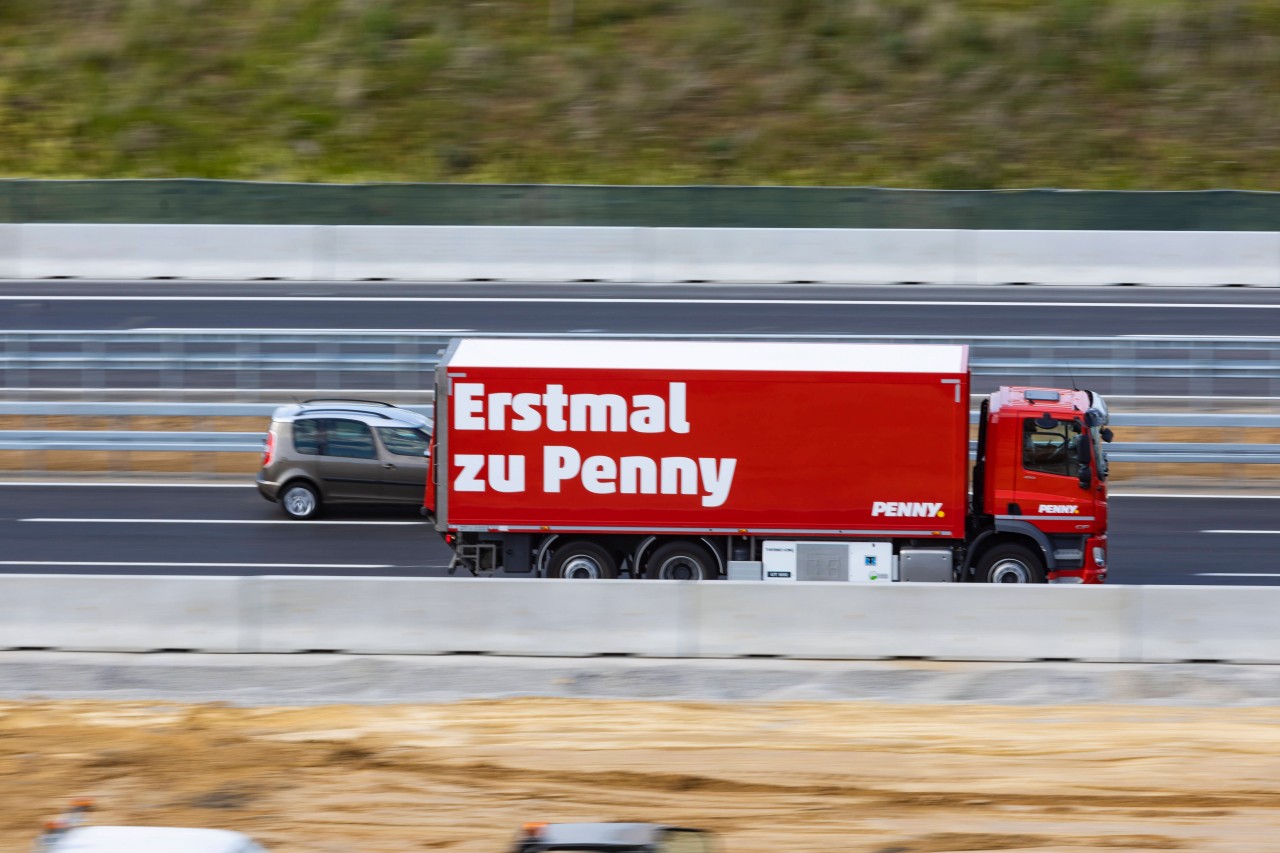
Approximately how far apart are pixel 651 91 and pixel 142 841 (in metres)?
34.8

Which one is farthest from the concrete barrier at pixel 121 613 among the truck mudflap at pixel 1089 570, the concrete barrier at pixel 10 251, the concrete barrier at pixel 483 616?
the concrete barrier at pixel 10 251

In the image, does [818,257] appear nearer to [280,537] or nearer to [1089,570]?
[280,537]

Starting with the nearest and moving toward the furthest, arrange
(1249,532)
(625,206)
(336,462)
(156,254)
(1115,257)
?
(1249,532) < (336,462) < (1115,257) < (156,254) < (625,206)

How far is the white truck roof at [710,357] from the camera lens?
15328 millimetres

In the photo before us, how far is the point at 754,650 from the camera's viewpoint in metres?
14.1

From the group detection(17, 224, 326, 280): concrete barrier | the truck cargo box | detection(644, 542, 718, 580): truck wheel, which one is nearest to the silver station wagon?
the truck cargo box

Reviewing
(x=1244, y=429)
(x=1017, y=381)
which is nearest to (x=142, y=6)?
(x=1017, y=381)

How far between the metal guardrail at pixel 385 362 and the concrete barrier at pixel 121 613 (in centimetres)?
945

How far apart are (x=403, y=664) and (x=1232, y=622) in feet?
25.2

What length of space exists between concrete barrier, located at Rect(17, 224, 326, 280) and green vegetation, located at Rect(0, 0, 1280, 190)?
23.5 ft

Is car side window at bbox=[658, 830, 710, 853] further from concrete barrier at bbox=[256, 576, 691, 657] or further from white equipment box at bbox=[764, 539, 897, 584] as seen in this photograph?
white equipment box at bbox=[764, 539, 897, 584]

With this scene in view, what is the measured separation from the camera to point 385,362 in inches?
925

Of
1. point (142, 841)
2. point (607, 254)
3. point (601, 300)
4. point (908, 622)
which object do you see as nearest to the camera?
point (142, 841)

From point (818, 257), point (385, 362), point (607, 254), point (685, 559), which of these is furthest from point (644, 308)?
point (685, 559)
